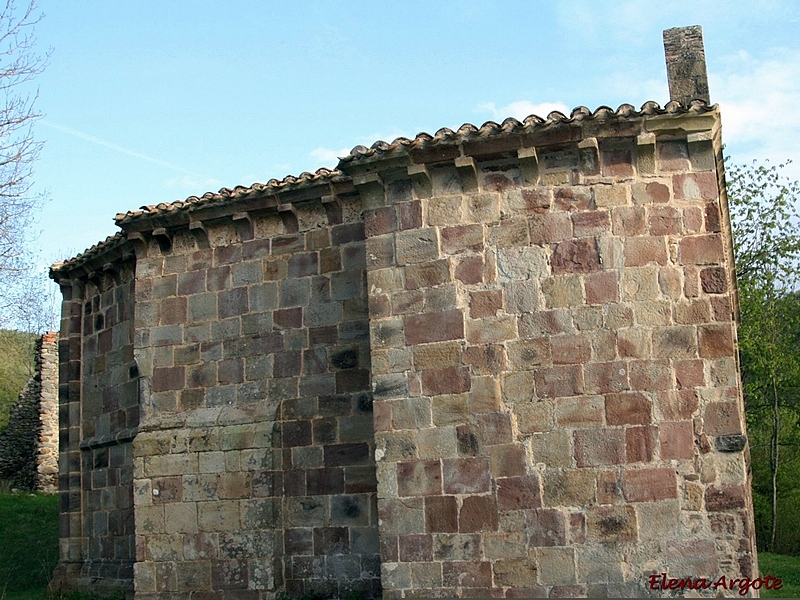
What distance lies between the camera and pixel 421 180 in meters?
8.95

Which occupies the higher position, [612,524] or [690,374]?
[690,374]

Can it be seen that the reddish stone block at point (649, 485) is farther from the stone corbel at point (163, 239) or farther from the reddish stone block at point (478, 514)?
the stone corbel at point (163, 239)

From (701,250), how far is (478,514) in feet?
10.2

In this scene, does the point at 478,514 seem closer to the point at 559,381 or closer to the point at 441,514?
the point at 441,514

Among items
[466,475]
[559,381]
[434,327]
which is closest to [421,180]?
[434,327]

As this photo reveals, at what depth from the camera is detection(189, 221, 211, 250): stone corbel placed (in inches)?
417

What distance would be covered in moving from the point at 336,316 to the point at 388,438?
1.80 metres

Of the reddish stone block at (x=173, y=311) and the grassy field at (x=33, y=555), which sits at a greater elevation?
the reddish stone block at (x=173, y=311)

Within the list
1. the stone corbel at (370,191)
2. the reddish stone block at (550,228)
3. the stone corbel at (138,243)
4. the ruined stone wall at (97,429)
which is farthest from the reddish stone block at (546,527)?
the stone corbel at (138,243)

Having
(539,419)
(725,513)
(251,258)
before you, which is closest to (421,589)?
(539,419)

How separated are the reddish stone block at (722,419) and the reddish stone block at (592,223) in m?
1.82

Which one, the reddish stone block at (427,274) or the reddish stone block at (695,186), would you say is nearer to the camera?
the reddish stone block at (695,186)

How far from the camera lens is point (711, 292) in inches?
321

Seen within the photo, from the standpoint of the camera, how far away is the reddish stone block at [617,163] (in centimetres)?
849
